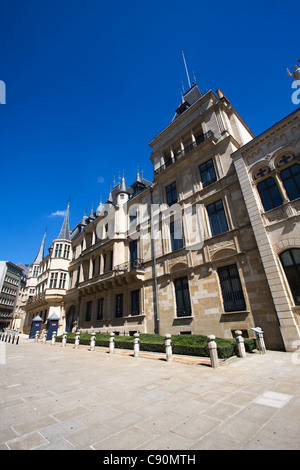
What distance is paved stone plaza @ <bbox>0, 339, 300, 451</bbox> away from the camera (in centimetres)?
305

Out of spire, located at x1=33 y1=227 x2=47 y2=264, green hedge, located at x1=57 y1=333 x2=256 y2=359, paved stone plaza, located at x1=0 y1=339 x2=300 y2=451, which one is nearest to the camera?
paved stone plaza, located at x1=0 y1=339 x2=300 y2=451

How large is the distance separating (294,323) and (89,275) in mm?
22433

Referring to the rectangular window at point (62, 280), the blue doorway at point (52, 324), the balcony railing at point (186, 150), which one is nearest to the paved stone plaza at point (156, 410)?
the balcony railing at point (186, 150)

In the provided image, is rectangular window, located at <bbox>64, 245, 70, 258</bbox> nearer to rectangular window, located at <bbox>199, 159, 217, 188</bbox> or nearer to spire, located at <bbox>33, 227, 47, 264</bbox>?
spire, located at <bbox>33, 227, 47, 264</bbox>

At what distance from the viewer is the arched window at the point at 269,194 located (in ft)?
40.5

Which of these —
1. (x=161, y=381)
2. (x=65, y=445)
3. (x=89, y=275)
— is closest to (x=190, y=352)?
(x=161, y=381)

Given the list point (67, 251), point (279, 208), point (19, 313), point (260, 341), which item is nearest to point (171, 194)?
point (279, 208)

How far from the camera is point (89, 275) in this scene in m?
27.1

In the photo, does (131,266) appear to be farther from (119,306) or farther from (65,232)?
(65,232)

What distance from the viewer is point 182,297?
16078 mm

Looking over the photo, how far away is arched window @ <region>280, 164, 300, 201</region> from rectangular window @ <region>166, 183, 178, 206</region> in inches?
349

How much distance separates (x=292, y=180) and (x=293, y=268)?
4.88 meters

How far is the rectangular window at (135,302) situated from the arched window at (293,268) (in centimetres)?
1261

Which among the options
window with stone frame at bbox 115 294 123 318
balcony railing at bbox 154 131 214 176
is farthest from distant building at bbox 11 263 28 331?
balcony railing at bbox 154 131 214 176
